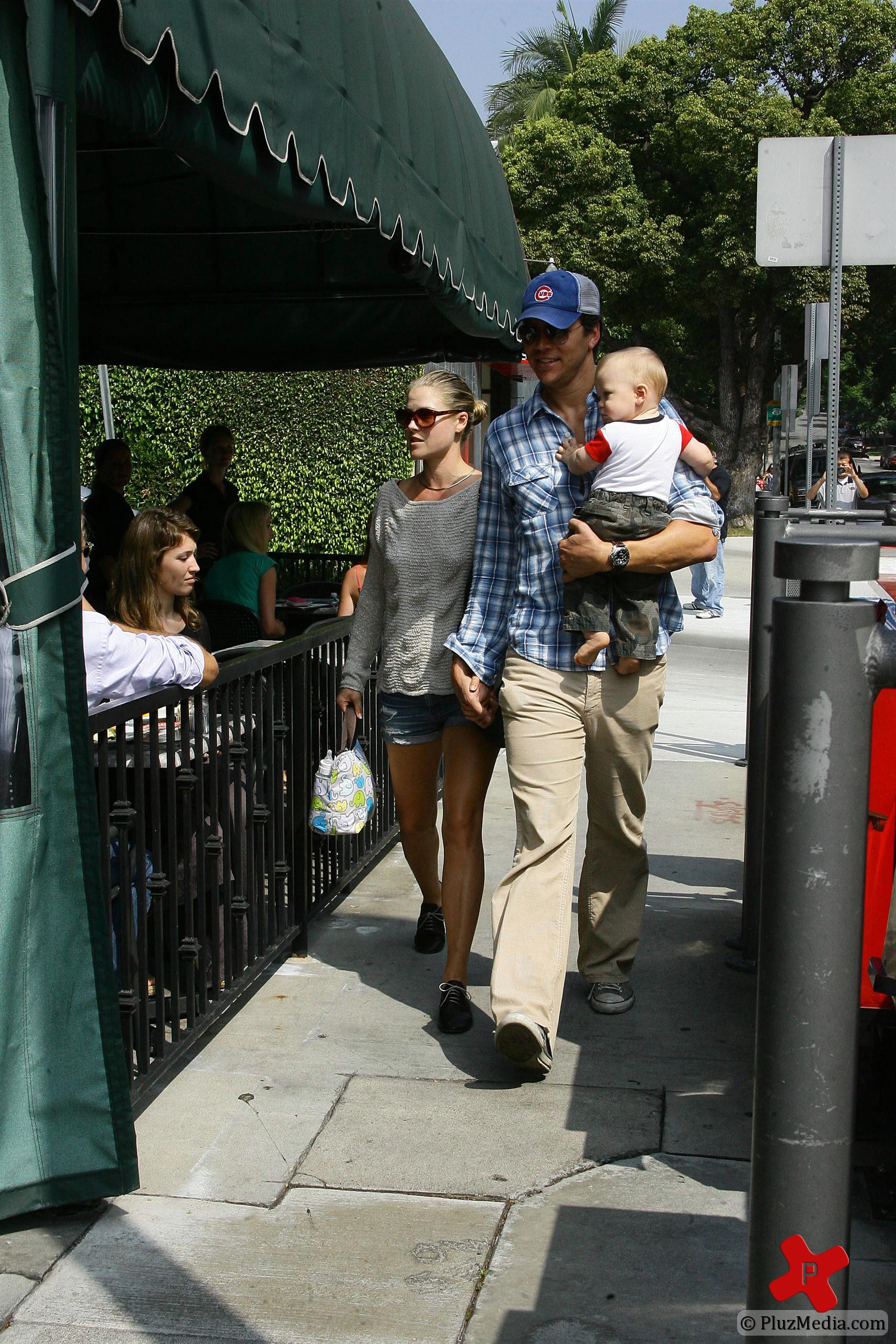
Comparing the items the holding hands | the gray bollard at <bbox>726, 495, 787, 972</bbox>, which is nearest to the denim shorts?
the holding hands

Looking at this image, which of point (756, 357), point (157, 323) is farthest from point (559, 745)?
point (756, 357)

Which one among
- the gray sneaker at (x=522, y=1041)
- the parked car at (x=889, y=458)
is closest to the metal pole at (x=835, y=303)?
the gray sneaker at (x=522, y=1041)

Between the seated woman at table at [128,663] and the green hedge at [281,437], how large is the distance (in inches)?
515

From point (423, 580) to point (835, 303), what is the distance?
7.76 ft

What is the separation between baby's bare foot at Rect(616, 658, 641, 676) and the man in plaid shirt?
0.02 m

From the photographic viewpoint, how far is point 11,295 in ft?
8.96

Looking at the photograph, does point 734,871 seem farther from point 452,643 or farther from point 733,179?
point 733,179

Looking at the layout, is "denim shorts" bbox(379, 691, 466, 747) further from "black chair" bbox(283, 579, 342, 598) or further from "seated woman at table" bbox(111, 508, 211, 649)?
"black chair" bbox(283, 579, 342, 598)

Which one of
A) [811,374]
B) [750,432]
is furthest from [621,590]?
[750,432]

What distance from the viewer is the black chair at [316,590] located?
8883mm

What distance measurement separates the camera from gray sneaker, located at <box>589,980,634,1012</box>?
4.21 meters

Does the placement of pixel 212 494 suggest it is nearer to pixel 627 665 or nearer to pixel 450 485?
pixel 450 485

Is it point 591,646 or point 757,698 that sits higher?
point 591,646

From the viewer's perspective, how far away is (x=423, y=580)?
4340 millimetres
